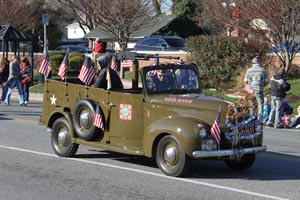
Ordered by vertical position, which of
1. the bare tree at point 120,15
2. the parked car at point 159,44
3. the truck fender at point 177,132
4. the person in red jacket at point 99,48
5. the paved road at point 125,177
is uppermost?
the bare tree at point 120,15

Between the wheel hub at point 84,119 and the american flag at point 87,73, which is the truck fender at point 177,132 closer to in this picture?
the wheel hub at point 84,119

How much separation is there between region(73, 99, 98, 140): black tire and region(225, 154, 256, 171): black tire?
2.32 meters

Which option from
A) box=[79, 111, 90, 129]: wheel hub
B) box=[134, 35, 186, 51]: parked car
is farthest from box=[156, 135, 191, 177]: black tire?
box=[134, 35, 186, 51]: parked car

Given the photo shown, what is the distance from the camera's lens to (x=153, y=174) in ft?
33.6

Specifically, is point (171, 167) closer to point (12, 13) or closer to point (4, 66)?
point (4, 66)

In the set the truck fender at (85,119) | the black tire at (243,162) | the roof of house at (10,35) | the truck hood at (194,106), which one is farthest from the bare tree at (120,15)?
the truck hood at (194,106)

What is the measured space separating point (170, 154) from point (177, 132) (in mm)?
425

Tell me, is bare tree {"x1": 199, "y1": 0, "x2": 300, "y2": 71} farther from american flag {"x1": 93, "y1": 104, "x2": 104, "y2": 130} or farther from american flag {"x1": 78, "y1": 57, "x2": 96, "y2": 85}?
american flag {"x1": 93, "y1": 104, "x2": 104, "y2": 130}

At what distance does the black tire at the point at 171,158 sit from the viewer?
9711 mm

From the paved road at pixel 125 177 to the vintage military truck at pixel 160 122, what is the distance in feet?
1.12

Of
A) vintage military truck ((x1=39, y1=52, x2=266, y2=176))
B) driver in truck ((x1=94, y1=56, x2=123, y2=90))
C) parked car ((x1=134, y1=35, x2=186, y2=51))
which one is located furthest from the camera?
parked car ((x1=134, y1=35, x2=186, y2=51))

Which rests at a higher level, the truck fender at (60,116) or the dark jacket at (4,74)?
the dark jacket at (4,74)

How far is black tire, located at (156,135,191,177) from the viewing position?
9.71m

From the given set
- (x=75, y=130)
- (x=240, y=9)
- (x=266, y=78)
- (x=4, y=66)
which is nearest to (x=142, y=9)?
(x=240, y=9)
